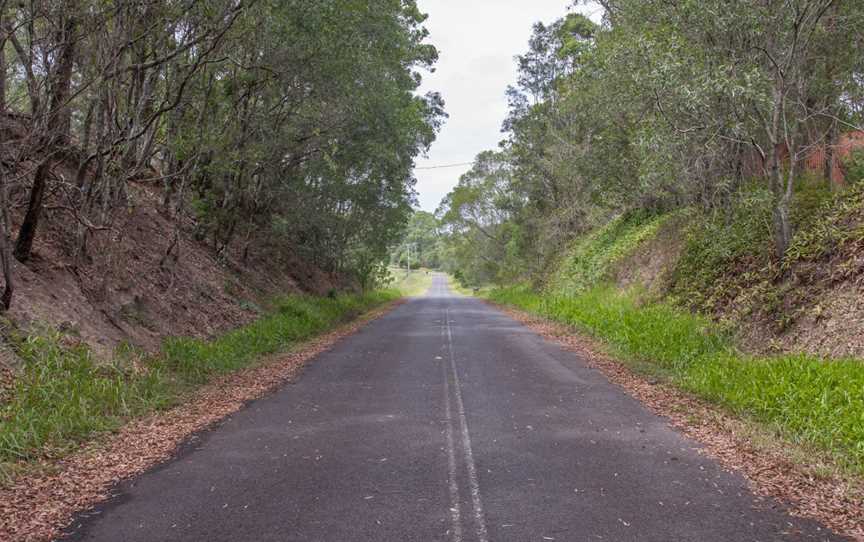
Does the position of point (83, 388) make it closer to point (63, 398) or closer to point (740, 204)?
point (63, 398)

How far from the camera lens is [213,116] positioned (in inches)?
561

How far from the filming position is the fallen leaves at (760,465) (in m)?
4.96

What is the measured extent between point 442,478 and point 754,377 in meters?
5.26

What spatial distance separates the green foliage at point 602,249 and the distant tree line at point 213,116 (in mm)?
8232

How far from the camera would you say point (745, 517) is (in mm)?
4801

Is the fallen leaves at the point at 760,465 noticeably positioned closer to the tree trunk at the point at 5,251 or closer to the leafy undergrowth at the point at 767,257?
the leafy undergrowth at the point at 767,257

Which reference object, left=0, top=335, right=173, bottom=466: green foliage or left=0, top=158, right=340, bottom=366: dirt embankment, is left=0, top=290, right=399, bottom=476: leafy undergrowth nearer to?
left=0, top=335, right=173, bottom=466: green foliage

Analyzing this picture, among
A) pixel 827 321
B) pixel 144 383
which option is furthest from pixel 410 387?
pixel 827 321

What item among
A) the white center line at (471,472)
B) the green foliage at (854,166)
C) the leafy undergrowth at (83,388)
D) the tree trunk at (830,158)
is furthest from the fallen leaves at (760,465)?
the tree trunk at (830,158)

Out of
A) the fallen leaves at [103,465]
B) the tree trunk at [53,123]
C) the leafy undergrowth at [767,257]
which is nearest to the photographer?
the fallen leaves at [103,465]

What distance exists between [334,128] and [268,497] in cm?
1351

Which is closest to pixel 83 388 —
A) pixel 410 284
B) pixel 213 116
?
pixel 213 116

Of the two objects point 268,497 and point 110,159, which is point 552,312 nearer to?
point 110,159

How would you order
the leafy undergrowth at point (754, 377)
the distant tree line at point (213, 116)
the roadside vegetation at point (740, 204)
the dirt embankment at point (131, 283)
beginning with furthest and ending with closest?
1. the dirt embankment at point (131, 283)
2. the distant tree line at point (213, 116)
3. the roadside vegetation at point (740, 204)
4. the leafy undergrowth at point (754, 377)
